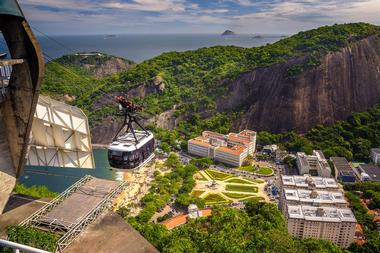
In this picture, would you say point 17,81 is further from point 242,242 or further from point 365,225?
point 365,225

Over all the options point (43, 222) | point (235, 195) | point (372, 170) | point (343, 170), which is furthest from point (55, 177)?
point (372, 170)

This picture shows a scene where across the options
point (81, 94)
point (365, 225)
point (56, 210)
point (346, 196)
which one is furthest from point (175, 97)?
point (56, 210)

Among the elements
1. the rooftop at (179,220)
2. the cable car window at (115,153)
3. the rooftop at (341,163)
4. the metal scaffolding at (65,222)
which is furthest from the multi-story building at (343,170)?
the metal scaffolding at (65,222)

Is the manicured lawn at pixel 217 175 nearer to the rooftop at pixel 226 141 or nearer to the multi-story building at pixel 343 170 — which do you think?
the rooftop at pixel 226 141

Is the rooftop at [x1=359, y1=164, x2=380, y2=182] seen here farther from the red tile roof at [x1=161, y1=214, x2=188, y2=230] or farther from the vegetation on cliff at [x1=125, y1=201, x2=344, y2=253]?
the red tile roof at [x1=161, y1=214, x2=188, y2=230]

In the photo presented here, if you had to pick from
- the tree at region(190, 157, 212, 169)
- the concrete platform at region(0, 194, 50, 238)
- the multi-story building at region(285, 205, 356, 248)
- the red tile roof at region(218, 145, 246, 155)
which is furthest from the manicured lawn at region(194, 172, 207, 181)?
the concrete platform at region(0, 194, 50, 238)

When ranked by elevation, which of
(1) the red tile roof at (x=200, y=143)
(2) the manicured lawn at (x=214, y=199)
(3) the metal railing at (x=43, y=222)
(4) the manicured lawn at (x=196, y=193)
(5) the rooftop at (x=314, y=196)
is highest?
(3) the metal railing at (x=43, y=222)

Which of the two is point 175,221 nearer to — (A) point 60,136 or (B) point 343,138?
(A) point 60,136
